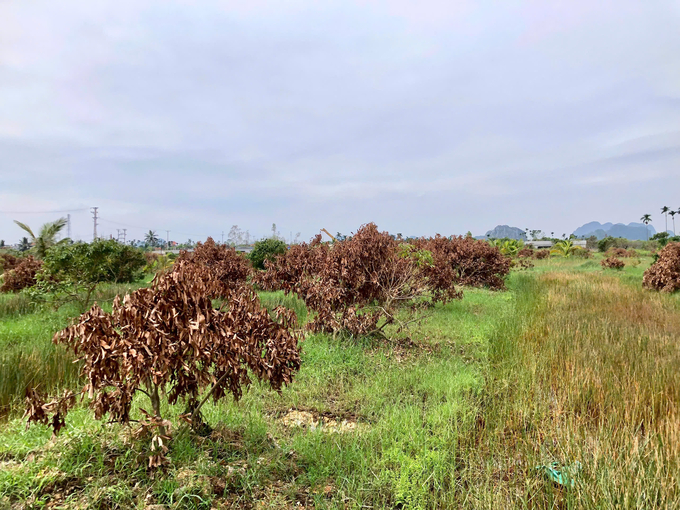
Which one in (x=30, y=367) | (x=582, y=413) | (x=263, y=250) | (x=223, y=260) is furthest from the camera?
(x=263, y=250)

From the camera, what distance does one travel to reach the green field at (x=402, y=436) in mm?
2670

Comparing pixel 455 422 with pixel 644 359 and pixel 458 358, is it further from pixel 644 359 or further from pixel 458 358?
pixel 644 359

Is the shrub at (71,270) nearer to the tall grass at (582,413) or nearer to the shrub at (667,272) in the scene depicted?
the tall grass at (582,413)

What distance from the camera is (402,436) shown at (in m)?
3.54

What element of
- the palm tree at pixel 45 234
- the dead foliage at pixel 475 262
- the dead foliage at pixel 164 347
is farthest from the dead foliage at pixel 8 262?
the dead foliage at pixel 164 347

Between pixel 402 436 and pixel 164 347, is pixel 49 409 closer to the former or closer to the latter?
pixel 164 347

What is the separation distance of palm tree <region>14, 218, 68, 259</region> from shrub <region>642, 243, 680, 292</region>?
2672 centimetres

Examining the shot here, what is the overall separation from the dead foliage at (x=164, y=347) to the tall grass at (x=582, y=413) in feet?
6.58

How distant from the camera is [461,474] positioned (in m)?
3.04

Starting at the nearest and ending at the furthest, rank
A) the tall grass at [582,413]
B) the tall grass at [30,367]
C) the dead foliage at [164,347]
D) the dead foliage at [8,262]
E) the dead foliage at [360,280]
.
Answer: the dead foliage at [164,347] → the tall grass at [582,413] → the tall grass at [30,367] → the dead foliage at [360,280] → the dead foliage at [8,262]

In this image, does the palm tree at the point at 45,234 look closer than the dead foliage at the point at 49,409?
No

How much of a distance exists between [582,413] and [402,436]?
2016mm

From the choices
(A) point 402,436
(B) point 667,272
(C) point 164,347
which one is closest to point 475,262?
(B) point 667,272

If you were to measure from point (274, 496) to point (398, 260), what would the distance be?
521 cm
